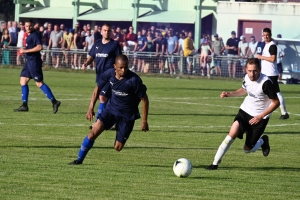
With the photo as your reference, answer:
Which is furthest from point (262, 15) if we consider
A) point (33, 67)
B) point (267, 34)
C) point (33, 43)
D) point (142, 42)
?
Answer: point (33, 43)

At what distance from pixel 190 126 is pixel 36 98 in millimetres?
7410

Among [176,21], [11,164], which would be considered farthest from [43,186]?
[176,21]

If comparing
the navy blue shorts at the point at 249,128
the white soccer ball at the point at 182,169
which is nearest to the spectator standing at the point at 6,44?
the navy blue shorts at the point at 249,128

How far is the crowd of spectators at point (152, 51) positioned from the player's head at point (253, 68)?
21.2m

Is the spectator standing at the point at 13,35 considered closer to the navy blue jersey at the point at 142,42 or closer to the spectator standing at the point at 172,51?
the navy blue jersey at the point at 142,42

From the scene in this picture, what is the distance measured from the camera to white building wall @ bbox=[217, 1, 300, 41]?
126ft

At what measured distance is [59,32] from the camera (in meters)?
36.7

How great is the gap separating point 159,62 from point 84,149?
2322 centimetres

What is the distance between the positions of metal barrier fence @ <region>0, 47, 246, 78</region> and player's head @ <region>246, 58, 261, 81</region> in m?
21.2

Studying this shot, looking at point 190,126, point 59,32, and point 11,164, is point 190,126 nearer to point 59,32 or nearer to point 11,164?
point 11,164

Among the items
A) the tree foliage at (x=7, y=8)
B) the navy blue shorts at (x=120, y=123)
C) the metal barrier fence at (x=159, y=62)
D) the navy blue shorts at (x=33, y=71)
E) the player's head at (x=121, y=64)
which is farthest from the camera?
the tree foliage at (x=7, y=8)

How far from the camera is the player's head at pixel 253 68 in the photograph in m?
11.3

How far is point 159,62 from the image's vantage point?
3425 cm

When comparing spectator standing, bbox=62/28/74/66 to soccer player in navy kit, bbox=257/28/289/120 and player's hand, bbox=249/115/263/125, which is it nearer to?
soccer player in navy kit, bbox=257/28/289/120
